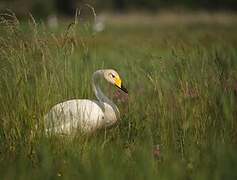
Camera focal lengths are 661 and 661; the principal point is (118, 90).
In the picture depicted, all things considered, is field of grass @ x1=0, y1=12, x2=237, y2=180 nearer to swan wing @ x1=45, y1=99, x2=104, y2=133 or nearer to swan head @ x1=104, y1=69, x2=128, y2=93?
swan wing @ x1=45, y1=99, x2=104, y2=133

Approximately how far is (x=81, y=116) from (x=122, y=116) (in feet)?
2.28

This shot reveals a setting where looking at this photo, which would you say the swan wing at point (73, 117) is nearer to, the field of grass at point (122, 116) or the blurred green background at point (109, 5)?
the field of grass at point (122, 116)

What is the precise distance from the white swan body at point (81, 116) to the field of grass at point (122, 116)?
0.33 ft

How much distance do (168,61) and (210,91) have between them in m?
0.62

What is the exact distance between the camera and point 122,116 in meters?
6.52

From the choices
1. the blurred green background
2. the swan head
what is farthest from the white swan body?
the blurred green background

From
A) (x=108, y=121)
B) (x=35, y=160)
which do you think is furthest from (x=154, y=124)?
(x=35, y=160)

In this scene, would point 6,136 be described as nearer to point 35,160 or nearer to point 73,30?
point 35,160

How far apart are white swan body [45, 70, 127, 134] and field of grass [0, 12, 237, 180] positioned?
99mm

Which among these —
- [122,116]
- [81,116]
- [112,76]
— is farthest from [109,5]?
[81,116]

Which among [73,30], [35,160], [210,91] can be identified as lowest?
[35,160]

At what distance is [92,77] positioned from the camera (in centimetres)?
639

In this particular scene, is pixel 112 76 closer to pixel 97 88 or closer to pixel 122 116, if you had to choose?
pixel 97 88

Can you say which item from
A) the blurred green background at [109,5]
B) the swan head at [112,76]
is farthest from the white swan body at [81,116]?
the blurred green background at [109,5]
